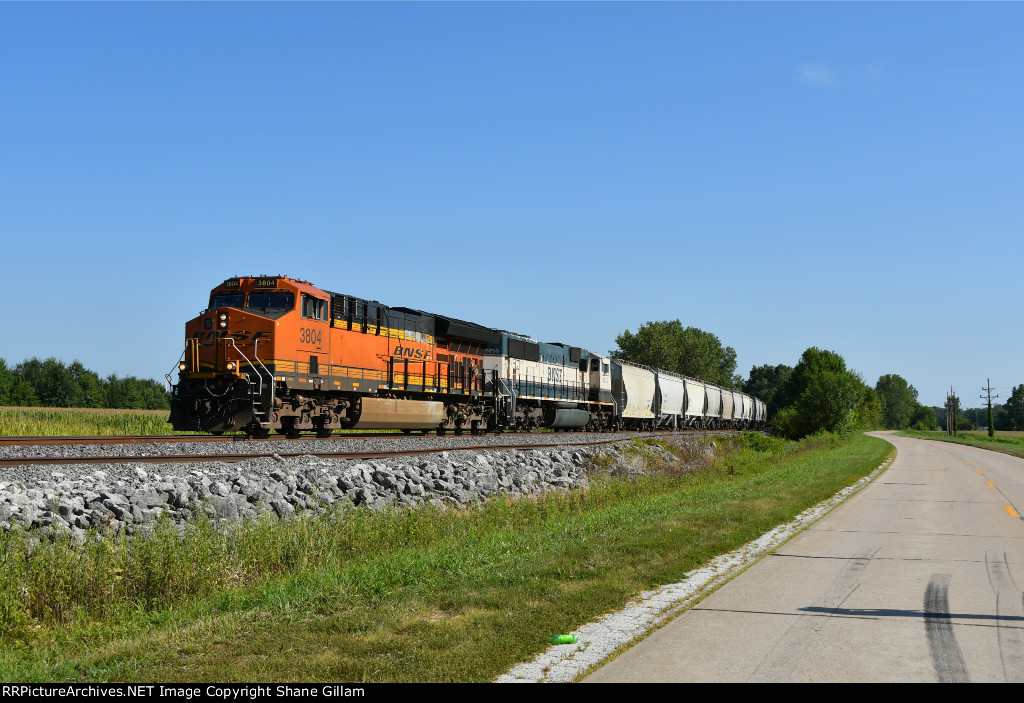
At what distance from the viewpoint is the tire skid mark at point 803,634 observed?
5273 mm

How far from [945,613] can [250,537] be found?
26.2ft

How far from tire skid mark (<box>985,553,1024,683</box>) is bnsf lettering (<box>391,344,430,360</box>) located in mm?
21318

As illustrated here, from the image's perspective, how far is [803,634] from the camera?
617 centimetres

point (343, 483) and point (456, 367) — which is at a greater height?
point (456, 367)

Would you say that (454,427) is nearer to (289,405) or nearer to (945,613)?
(289,405)

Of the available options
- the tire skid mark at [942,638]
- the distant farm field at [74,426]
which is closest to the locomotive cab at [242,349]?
the distant farm field at [74,426]

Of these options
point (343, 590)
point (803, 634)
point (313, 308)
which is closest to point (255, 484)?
point (343, 590)

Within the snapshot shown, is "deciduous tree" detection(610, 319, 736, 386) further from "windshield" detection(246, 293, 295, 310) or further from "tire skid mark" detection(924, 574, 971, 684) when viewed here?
"tire skid mark" detection(924, 574, 971, 684)

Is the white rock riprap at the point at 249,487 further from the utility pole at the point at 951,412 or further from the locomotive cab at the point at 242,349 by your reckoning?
the utility pole at the point at 951,412

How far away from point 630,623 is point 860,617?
1.95 m

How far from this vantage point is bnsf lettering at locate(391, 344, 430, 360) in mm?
28645

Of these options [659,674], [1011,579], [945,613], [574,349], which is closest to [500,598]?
[659,674]

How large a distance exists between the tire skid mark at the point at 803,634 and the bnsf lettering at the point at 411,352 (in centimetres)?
2126

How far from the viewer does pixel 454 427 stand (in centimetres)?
3334
